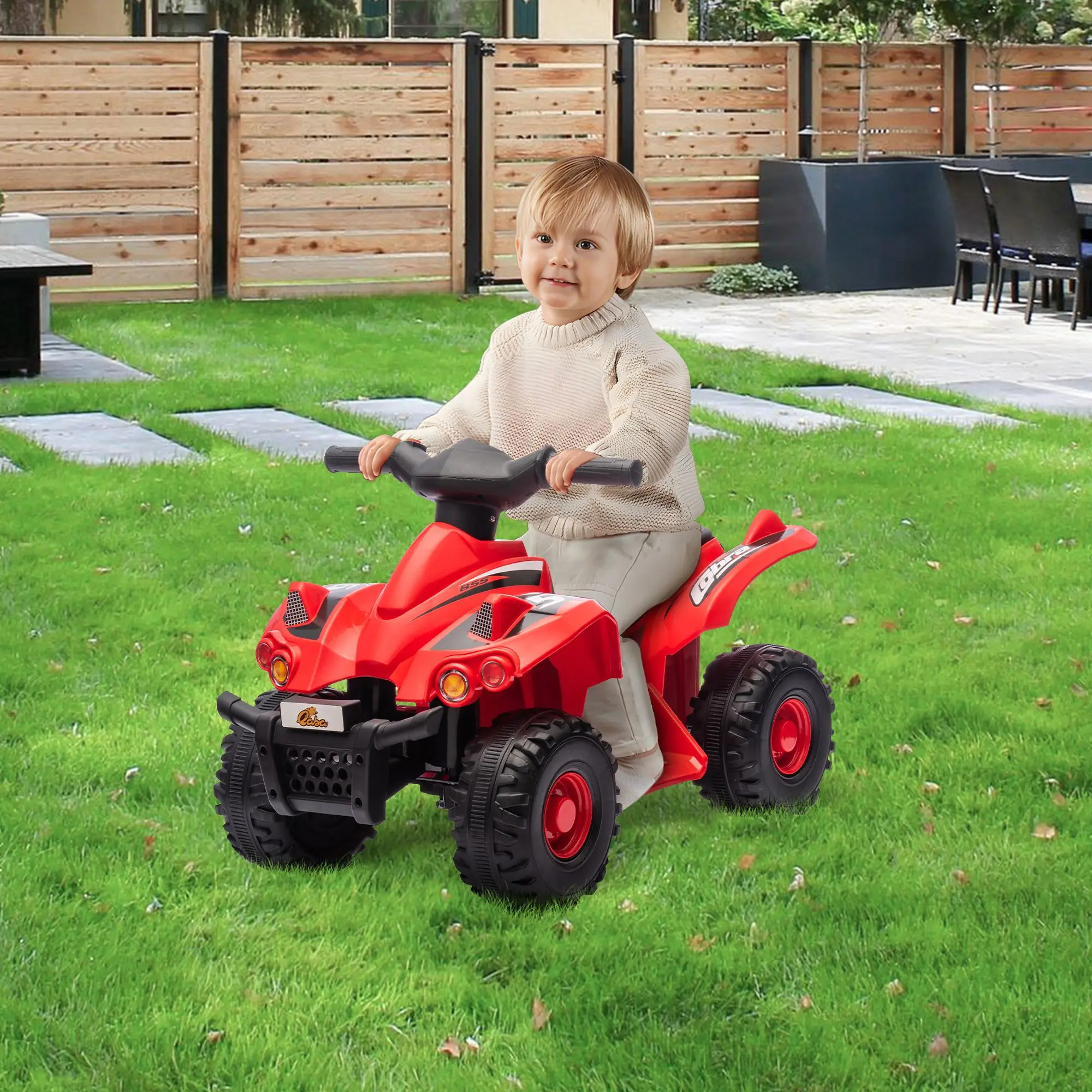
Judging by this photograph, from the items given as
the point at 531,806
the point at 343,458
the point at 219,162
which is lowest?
the point at 531,806

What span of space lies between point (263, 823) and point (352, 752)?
0.36 meters

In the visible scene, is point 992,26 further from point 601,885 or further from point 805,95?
point 601,885

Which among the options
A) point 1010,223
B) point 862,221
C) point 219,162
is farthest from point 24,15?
point 1010,223

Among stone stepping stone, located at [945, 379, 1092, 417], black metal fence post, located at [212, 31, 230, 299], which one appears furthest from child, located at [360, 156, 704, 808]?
black metal fence post, located at [212, 31, 230, 299]

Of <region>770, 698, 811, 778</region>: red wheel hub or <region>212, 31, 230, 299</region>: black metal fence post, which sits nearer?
<region>770, 698, 811, 778</region>: red wheel hub

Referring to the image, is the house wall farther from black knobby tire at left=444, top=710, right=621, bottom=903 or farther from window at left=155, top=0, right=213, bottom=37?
black knobby tire at left=444, top=710, right=621, bottom=903

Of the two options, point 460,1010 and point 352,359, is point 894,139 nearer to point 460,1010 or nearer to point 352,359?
point 352,359

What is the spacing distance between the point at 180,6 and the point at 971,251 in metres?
17.0

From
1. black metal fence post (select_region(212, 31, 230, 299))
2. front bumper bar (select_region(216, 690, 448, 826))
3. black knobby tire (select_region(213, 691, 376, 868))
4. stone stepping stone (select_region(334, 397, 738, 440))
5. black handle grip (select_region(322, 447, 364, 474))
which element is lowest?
black knobby tire (select_region(213, 691, 376, 868))

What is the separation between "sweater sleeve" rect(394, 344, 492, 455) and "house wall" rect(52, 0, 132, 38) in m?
25.4

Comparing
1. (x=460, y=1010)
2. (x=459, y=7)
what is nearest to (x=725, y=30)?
(x=459, y=7)

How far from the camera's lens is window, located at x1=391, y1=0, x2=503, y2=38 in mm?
27438

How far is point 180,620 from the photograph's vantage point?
560 centimetres

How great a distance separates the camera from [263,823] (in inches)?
143
